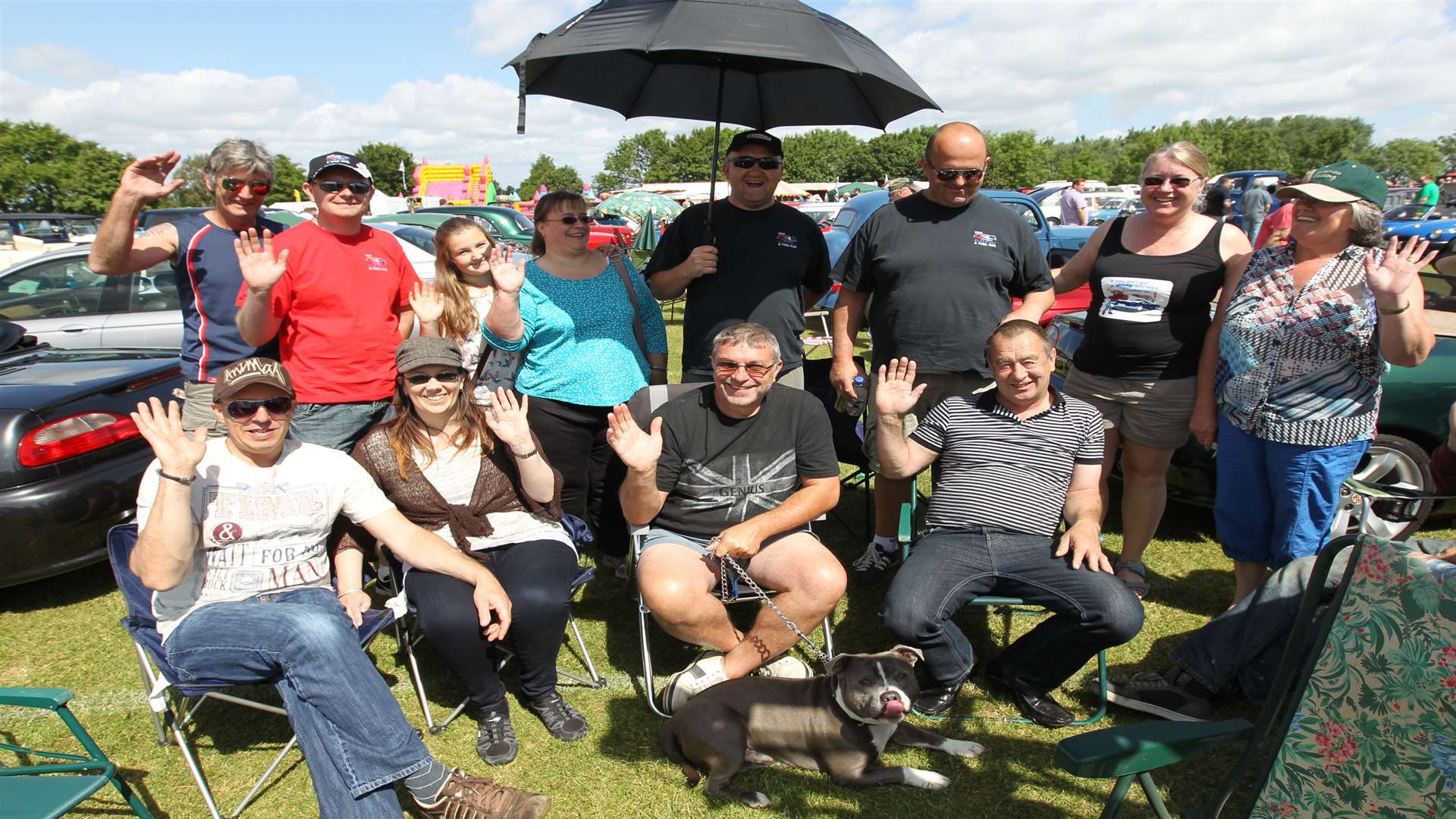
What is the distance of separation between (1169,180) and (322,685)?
348 centimetres

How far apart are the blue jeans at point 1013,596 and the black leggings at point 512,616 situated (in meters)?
1.21

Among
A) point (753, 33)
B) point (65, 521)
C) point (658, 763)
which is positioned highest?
point (753, 33)

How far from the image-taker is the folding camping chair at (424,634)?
305 centimetres

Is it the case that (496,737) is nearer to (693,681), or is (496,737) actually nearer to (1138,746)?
(693,681)

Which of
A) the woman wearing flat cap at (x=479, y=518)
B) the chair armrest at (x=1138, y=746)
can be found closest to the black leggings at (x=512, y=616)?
the woman wearing flat cap at (x=479, y=518)

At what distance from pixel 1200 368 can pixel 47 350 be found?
605cm

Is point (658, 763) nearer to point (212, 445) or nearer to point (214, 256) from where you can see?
point (212, 445)

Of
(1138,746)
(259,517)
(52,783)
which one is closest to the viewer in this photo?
(1138,746)

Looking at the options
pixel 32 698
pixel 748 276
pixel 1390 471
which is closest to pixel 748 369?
pixel 748 276

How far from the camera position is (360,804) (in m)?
2.36

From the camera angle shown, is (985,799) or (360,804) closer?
(360,804)

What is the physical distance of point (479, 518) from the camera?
3.14 metres

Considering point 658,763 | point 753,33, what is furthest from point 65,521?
point 753,33

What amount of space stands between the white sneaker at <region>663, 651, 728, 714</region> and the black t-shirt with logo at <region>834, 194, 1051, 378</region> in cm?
157
